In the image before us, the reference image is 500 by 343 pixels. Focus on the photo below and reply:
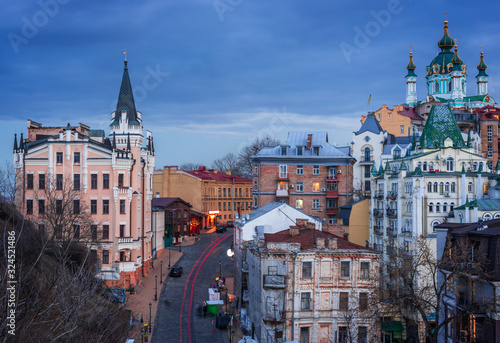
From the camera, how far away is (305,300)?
116 feet

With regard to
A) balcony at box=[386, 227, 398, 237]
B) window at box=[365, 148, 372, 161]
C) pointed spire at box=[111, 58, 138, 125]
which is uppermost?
pointed spire at box=[111, 58, 138, 125]

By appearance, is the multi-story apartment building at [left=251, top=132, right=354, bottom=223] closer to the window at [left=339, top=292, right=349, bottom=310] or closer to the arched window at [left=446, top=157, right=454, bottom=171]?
the arched window at [left=446, top=157, right=454, bottom=171]

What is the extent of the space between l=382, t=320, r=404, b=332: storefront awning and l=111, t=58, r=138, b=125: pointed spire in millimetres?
31466

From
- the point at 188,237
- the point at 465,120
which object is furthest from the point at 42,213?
the point at 465,120

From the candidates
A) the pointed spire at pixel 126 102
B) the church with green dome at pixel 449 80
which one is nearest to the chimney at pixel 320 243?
the pointed spire at pixel 126 102

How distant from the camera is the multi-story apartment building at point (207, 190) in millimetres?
86875

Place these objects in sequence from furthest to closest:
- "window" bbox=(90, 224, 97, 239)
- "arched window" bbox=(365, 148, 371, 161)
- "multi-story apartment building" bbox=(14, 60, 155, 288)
Answer: "arched window" bbox=(365, 148, 371, 161) < "multi-story apartment building" bbox=(14, 60, 155, 288) < "window" bbox=(90, 224, 97, 239)

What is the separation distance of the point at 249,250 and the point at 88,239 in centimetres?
1563

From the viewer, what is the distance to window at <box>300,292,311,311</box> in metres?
35.2

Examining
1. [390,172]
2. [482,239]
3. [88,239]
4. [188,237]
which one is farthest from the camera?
[188,237]

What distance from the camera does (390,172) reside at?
57.2 meters

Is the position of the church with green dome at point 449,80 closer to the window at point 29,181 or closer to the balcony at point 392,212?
the balcony at point 392,212

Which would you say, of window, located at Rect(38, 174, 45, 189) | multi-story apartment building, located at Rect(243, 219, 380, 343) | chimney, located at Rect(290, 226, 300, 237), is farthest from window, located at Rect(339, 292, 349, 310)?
window, located at Rect(38, 174, 45, 189)

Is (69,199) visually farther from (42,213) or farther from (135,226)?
(135,226)
